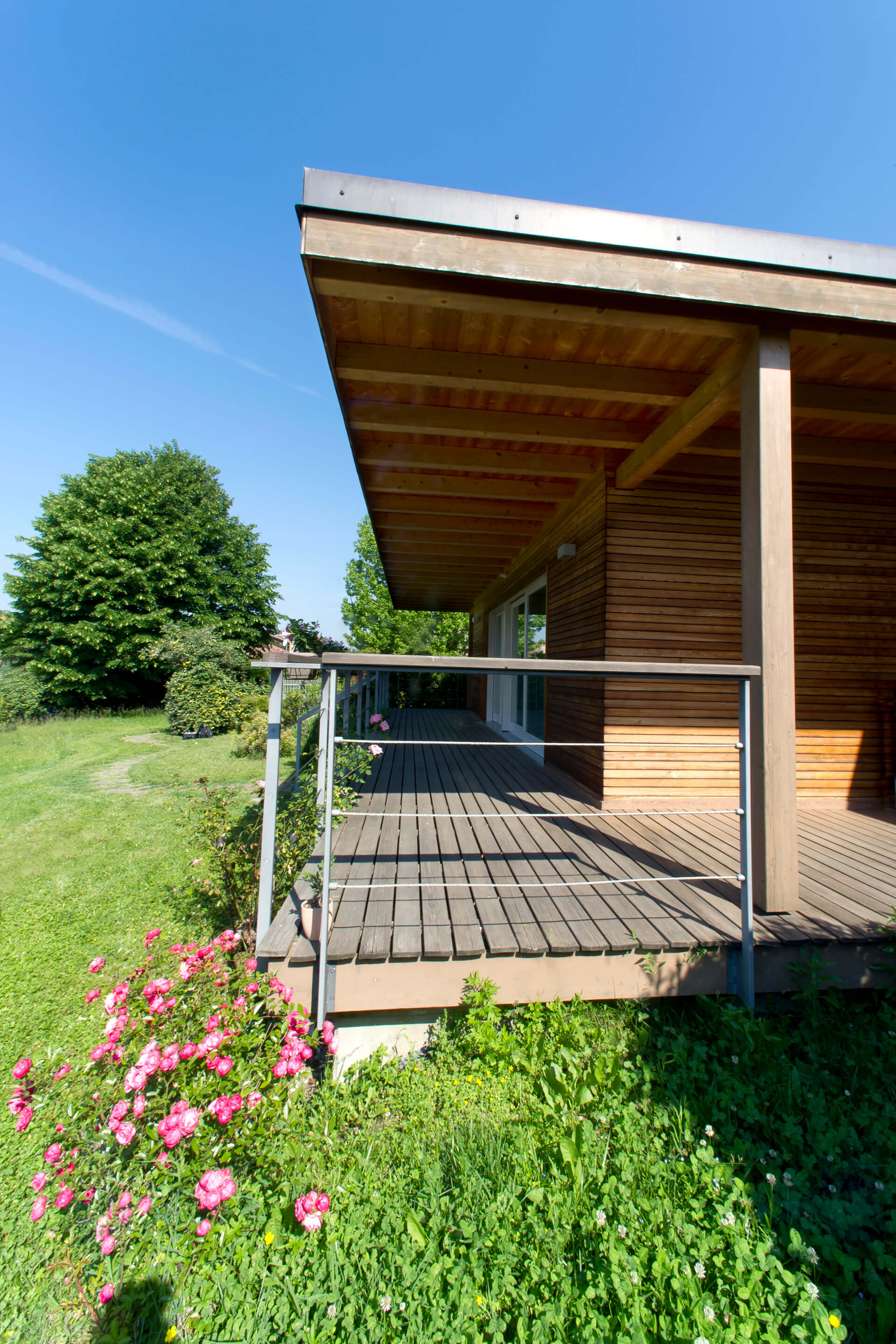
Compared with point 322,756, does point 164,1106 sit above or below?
below

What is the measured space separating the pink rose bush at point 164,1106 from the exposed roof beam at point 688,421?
138 inches

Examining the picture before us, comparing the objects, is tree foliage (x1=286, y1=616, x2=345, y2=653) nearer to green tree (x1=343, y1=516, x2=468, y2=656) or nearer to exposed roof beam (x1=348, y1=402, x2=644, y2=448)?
exposed roof beam (x1=348, y1=402, x2=644, y2=448)

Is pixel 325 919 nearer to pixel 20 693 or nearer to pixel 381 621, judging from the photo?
pixel 20 693

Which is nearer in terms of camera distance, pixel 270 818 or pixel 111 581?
pixel 270 818

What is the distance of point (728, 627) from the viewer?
4.33 metres

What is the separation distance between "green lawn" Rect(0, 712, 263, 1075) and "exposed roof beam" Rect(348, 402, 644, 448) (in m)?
3.28

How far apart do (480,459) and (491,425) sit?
607 mm

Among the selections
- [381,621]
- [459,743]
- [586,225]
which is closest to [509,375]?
[586,225]

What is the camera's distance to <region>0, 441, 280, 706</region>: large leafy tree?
57.0 ft

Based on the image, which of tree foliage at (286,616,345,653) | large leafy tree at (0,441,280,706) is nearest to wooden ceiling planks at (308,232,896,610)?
tree foliage at (286,616,345,653)

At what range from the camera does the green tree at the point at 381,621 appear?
24.6 m

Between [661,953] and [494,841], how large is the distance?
1.34 metres

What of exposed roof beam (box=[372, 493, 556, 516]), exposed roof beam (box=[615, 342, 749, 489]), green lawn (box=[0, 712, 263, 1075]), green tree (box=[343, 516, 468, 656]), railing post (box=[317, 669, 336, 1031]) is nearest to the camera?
railing post (box=[317, 669, 336, 1031])

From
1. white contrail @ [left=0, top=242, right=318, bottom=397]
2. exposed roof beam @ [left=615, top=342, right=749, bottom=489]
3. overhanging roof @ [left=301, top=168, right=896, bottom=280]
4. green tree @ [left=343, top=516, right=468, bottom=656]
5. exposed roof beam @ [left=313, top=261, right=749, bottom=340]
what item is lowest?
exposed roof beam @ [left=615, top=342, right=749, bottom=489]
